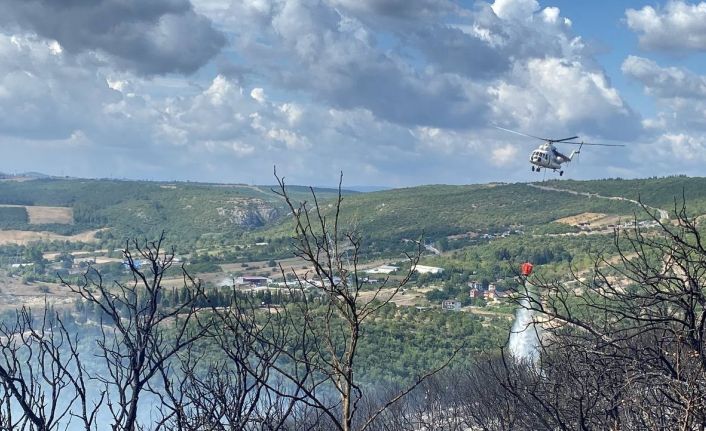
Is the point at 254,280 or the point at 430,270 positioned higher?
the point at 430,270

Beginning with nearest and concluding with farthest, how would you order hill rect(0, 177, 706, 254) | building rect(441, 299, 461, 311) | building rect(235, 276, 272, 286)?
building rect(441, 299, 461, 311), building rect(235, 276, 272, 286), hill rect(0, 177, 706, 254)

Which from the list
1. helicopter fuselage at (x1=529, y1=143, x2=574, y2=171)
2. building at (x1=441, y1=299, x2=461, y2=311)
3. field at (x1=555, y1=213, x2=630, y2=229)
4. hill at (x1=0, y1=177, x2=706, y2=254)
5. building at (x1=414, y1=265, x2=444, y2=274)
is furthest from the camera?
hill at (x1=0, y1=177, x2=706, y2=254)

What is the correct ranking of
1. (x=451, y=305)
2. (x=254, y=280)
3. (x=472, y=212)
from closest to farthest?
1. (x=451, y=305)
2. (x=254, y=280)
3. (x=472, y=212)

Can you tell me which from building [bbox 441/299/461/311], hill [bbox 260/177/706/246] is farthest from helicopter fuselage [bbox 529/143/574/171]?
hill [bbox 260/177/706/246]

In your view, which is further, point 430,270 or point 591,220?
point 591,220

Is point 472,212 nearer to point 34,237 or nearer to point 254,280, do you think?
point 254,280

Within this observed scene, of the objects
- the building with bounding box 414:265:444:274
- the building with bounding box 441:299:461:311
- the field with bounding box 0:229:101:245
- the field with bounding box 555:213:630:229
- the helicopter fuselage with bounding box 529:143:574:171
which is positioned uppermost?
the helicopter fuselage with bounding box 529:143:574:171

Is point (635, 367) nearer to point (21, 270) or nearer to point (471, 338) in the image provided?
point (471, 338)

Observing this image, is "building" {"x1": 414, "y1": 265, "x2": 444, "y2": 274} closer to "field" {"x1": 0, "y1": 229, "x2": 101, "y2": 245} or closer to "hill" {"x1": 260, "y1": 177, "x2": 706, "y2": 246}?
"hill" {"x1": 260, "y1": 177, "x2": 706, "y2": 246}

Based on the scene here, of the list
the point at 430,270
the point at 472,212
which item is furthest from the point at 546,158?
the point at 472,212

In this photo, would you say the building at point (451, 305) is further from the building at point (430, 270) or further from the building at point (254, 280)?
the building at point (254, 280)

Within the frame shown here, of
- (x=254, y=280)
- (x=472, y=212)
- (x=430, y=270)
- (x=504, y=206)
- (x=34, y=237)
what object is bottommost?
(x=34, y=237)

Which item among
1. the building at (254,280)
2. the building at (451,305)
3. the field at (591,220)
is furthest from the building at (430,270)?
the field at (591,220)
